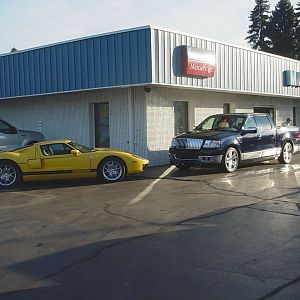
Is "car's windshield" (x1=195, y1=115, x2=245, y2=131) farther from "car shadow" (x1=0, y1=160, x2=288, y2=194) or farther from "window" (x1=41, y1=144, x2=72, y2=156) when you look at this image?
"window" (x1=41, y1=144, x2=72, y2=156)

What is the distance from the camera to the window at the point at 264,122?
1606 centimetres

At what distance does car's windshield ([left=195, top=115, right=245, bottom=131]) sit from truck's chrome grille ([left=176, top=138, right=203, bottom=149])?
1400 millimetres

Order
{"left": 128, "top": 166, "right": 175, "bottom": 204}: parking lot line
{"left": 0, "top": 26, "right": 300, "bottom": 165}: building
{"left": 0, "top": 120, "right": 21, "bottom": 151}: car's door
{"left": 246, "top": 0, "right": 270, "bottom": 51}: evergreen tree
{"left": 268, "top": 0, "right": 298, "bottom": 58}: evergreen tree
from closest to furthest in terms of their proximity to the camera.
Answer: {"left": 128, "top": 166, "right": 175, "bottom": 204}: parking lot line
{"left": 0, "top": 26, "right": 300, "bottom": 165}: building
{"left": 0, "top": 120, "right": 21, "bottom": 151}: car's door
{"left": 268, "top": 0, "right": 298, "bottom": 58}: evergreen tree
{"left": 246, "top": 0, "right": 270, "bottom": 51}: evergreen tree

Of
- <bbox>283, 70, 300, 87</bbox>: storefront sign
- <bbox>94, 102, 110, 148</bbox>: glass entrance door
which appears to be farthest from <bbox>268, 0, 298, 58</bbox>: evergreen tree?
<bbox>94, 102, 110, 148</bbox>: glass entrance door

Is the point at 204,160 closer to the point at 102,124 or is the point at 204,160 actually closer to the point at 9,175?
the point at 102,124

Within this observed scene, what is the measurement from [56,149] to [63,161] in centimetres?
38

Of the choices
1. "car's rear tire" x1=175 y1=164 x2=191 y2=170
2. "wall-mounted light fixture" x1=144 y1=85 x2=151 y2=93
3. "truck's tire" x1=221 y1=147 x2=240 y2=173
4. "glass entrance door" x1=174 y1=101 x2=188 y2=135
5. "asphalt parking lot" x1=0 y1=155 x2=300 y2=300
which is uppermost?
"wall-mounted light fixture" x1=144 y1=85 x2=151 y2=93

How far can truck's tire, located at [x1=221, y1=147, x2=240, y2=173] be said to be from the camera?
14405 millimetres

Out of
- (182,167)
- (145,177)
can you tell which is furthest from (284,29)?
(145,177)

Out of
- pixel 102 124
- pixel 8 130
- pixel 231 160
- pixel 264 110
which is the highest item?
pixel 264 110

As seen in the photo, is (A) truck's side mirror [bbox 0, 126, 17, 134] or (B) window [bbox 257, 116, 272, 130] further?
(A) truck's side mirror [bbox 0, 126, 17, 134]

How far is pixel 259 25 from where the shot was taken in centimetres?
6291

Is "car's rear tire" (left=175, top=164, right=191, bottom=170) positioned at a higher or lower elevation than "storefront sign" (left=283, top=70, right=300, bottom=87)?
lower

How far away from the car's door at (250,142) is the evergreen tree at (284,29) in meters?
44.3
